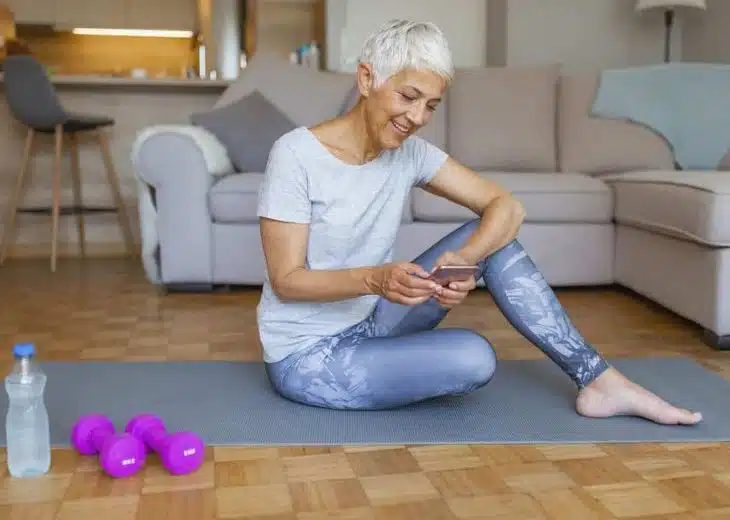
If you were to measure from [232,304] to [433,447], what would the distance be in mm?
1597

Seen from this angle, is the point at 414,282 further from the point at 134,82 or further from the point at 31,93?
the point at 134,82

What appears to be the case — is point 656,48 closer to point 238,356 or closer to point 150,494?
point 238,356

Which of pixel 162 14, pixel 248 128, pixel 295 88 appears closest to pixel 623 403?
pixel 248 128

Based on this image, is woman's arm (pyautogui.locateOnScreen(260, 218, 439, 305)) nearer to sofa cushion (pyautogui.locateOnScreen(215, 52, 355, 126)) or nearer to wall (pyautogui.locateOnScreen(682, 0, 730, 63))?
sofa cushion (pyautogui.locateOnScreen(215, 52, 355, 126))

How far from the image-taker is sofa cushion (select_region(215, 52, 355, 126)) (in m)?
3.54

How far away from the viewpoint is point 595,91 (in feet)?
12.2

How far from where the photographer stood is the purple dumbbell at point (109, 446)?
4.38 ft

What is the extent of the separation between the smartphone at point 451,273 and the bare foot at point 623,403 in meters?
0.42

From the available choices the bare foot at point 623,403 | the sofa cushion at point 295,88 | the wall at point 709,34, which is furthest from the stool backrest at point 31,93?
the wall at point 709,34

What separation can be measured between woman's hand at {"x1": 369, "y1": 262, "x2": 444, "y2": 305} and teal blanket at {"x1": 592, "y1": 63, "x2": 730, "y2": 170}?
2.46 metres

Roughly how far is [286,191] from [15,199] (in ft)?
9.87

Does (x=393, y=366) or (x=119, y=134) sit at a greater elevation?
(x=119, y=134)

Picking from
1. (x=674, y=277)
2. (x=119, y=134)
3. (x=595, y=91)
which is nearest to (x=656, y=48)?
(x=595, y=91)

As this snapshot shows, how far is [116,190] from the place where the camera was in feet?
14.0
